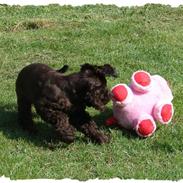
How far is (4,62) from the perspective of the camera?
28.9ft

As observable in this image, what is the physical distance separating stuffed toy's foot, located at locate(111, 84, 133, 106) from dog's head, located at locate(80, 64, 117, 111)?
44 centimetres

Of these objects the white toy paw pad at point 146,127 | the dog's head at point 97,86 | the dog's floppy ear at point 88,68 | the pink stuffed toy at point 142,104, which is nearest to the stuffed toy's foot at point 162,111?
the pink stuffed toy at point 142,104

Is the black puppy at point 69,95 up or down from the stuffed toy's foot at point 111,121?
up

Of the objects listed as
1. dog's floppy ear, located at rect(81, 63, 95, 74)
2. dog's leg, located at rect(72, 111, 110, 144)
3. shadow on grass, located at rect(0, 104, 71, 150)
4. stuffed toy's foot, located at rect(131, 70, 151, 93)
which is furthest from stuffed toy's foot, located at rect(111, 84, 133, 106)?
shadow on grass, located at rect(0, 104, 71, 150)

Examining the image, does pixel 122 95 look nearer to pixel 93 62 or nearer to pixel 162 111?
pixel 162 111

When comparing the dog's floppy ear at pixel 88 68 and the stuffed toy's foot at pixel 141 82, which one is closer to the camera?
the dog's floppy ear at pixel 88 68

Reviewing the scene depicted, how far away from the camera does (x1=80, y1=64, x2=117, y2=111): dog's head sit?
5387 mm

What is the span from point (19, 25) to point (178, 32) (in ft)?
9.80

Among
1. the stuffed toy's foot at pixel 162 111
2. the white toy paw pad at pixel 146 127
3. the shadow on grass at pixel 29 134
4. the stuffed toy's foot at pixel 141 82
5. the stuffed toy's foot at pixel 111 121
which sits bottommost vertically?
the shadow on grass at pixel 29 134

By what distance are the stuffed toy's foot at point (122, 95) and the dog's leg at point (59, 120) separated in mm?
576

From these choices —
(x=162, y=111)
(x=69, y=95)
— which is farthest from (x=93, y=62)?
(x=69, y=95)

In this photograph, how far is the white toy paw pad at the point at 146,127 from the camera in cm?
586

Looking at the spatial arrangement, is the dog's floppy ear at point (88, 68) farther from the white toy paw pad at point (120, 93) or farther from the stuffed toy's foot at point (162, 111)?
the stuffed toy's foot at point (162, 111)

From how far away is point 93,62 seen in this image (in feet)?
28.6
